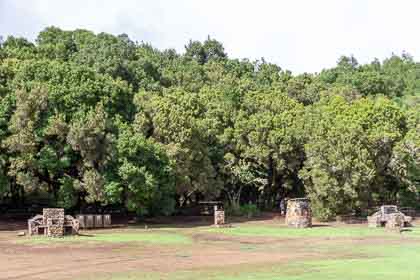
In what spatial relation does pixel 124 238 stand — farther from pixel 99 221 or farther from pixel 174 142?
pixel 174 142

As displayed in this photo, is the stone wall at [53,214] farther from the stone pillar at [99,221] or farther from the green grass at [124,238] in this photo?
the stone pillar at [99,221]

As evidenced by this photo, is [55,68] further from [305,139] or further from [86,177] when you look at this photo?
[305,139]

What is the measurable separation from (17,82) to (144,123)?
1104 cm

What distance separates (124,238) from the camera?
3819cm

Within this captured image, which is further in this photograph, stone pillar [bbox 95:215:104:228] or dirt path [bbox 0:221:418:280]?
stone pillar [bbox 95:215:104:228]

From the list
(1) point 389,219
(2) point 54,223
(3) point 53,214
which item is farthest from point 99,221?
(1) point 389,219

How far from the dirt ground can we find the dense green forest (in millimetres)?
8835

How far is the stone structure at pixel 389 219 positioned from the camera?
4625cm

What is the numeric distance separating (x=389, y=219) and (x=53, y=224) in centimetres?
2347

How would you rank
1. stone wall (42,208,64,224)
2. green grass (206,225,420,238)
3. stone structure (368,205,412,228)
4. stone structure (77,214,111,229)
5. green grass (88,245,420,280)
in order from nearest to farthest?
1. green grass (88,245,420,280)
2. stone wall (42,208,64,224)
3. green grass (206,225,420,238)
4. stone structure (77,214,111,229)
5. stone structure (368,205,412,228)

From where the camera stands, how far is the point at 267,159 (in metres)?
61.5

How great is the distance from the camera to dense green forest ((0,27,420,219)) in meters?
47.1

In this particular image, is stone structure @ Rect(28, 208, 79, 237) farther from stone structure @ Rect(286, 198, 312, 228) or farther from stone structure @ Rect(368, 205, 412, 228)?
stone structure @ Rect(368, 205, 412, 228)

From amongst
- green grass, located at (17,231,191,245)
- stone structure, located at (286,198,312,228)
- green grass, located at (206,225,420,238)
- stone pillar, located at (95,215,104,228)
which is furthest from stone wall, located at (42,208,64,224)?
stone structure, located at (286,198,312,228)
